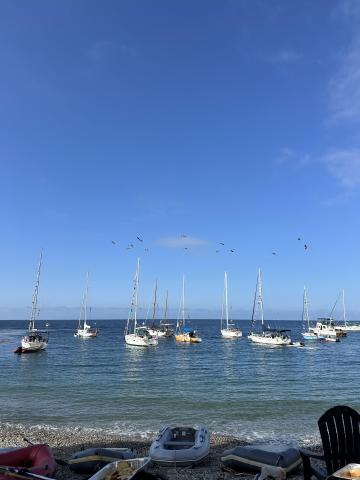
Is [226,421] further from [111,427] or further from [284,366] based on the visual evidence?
[284,366]

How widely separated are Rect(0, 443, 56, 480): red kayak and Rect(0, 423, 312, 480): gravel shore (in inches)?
33.3

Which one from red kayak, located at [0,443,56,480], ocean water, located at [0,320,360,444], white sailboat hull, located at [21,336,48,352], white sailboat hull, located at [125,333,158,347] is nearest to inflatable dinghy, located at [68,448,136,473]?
red kayak, located at [0,443,56,480]

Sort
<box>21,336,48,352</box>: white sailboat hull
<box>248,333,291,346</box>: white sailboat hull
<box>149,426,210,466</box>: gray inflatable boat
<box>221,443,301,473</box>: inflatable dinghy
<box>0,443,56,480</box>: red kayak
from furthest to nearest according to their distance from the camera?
<box>248,333,291,346</box>: white sailboat hull → <box>21,336,48,352</box>: white sailboat hull → <box>149,426,210,466</box>: gray inflatable boat → <box>221,443,301,473</box>: inflatable dinghy → <box>0,443,56,480</box>: red kayak

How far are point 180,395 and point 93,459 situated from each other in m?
15.8

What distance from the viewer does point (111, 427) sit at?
19.3 m

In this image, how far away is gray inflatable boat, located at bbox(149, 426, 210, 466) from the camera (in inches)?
491

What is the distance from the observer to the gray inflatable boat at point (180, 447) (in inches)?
491

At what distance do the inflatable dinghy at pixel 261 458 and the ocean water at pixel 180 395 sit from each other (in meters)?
5.60

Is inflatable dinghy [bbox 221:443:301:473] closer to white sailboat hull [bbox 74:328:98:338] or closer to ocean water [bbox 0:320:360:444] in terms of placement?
ocean water [bbox 0:320:360:444]

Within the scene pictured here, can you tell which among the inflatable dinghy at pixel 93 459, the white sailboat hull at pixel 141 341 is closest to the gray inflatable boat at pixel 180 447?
the inflatable dinghy at pixel 93 459

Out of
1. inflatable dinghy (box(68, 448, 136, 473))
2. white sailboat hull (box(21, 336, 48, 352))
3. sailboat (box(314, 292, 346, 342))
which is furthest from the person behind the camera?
sailboat (box(314, 292, 346, 342))

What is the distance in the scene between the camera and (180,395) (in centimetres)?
2709

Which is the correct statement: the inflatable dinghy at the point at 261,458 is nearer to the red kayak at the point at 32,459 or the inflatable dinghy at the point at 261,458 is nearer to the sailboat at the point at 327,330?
the red kayak at the point at 32,459

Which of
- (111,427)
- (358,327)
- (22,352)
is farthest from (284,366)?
(358,327)
